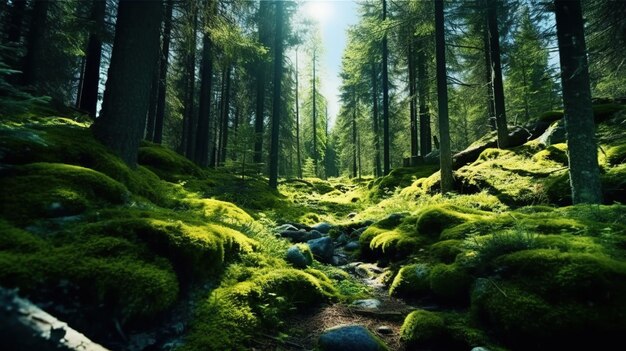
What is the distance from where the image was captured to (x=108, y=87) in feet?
21.0

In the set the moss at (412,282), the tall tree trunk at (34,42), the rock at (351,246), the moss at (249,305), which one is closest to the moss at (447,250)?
the moss at (412,282)

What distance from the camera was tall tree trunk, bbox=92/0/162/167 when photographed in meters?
6.36

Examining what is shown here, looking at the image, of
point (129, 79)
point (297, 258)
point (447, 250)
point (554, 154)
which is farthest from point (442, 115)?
point (129, 79)

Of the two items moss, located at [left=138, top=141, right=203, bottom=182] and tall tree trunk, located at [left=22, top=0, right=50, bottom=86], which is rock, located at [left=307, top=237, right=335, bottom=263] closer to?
moss, located at [left=138, top=141, right=203, bottom=182]

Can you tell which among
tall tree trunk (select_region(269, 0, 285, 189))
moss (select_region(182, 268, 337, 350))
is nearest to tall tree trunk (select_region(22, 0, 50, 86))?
tall tree trunk (select_region(269, 0, 285, 189))

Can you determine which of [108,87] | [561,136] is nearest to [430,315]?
[108,87]

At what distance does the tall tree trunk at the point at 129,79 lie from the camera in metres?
6.36

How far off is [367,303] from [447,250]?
152cm

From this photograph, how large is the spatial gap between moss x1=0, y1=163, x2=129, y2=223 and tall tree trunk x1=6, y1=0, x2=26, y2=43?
48.4 ft

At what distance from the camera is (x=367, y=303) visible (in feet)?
15.7

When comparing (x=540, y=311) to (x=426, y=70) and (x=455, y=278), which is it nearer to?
(x=455, y=278)

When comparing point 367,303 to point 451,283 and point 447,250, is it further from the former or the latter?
point 447,250

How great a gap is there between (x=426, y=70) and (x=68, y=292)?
2395cm

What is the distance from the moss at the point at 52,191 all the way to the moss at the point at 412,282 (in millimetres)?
3949
